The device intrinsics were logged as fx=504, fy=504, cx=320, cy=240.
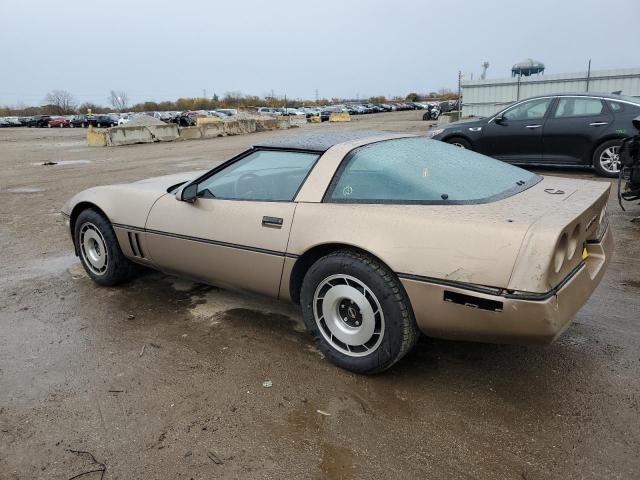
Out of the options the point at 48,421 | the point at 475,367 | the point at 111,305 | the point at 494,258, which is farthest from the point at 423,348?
the point at 111,305

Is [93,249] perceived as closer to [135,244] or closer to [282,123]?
[135,244]

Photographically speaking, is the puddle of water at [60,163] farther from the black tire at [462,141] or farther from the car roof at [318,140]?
the car roof at [318,140]

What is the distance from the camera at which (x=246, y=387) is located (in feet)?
9.23

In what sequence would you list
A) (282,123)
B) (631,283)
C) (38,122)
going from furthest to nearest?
(38,122), (282,123), (631,283)

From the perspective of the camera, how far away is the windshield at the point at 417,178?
2.80m

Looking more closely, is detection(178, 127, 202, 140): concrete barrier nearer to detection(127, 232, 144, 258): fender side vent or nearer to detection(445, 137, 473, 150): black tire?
detection(445, 137, 473, 150): black tire

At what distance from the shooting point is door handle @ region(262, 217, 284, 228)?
3.08m

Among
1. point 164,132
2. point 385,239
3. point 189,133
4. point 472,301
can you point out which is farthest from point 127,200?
point 189,133

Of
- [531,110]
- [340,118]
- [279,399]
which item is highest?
[340,118]

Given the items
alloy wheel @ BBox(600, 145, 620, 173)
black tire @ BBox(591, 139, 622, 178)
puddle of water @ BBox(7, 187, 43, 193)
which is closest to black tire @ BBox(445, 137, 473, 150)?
black tire @ BBox(591, 139, 622, 178)

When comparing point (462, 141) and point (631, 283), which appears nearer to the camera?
point (631, 283)

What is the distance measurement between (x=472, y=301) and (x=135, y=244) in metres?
2.71

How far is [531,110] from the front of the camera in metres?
8.93

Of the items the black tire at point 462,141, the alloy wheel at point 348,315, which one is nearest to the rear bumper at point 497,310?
the alloy wheel at point 348,315
